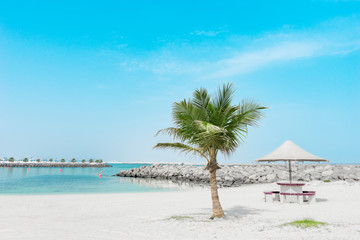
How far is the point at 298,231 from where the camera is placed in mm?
7750

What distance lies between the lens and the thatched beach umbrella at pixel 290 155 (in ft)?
43.5

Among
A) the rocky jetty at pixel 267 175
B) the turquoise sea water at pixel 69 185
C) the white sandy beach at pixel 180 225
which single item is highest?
the white sandy beach at pixel 180 225

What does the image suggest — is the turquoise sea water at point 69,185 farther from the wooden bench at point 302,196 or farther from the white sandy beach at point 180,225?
the white sandy beach at point 180,225

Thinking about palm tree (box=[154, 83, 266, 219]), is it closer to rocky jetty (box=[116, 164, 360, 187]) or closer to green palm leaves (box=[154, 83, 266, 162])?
green palm leaves (box=[154, 83, 266, 162])

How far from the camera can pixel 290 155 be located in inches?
532

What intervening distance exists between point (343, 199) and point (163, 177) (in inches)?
1440

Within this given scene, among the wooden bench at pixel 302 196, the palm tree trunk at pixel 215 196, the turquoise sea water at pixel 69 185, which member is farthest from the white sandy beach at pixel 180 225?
the turquoise sea water at pixel 69 185

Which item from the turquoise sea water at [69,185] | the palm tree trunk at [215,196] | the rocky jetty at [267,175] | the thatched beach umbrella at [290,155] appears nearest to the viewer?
the palm tree trunk at [215,196]

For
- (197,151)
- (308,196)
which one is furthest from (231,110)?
(308,196)

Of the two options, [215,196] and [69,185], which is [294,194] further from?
[69,185]

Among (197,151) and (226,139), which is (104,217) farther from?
(226,139)

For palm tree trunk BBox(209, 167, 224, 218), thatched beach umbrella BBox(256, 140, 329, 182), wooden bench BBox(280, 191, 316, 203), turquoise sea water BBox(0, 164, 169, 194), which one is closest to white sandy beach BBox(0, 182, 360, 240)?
palm tree trunk BBox(209, 167, 224, 218)

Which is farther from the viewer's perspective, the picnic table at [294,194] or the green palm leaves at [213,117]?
the picnic table at [294,194]

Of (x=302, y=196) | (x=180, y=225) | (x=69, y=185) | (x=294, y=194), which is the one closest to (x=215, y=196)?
(x=180, y=225)
